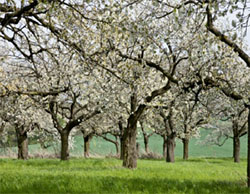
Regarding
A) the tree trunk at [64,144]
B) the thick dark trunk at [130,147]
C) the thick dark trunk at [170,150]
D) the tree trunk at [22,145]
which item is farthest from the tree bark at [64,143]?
the thick dark trunk at [170,150]

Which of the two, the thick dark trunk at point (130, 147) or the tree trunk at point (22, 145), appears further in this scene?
the tree trunk at point (22, 145)

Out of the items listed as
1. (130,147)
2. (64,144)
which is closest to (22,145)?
(64,144)

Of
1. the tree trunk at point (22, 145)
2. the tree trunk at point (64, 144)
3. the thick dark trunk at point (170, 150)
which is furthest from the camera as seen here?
the tree trunk at point (22, 145)

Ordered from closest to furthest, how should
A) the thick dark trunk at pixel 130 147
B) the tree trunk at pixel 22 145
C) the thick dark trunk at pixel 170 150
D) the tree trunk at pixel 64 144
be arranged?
the thick dark trunk at pixel 130 147 < the tree trunk at pixel 64 144 < the thick dark trunk at pixel 170 150 < the tree trunk at pixel 22 145

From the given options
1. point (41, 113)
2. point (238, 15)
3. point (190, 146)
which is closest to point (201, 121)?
point (41, 113)

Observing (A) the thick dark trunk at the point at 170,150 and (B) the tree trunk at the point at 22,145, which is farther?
(B) the tree trunk at the point at 22,145

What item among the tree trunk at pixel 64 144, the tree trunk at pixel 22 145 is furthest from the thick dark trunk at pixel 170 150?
the tree trunk at pixel 22 145

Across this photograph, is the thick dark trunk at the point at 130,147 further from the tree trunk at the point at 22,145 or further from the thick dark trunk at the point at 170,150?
the tree trunk at the point at 22,145

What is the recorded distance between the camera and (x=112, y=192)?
8164mm

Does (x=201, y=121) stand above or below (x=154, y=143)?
above

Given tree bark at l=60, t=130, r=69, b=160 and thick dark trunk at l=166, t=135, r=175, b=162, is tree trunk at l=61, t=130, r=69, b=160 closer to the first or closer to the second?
tree bark at l=60, t=130, r=69, b=160

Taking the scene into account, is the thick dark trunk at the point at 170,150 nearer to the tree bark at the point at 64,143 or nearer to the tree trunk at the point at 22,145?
the tree bark at the point at 64,143

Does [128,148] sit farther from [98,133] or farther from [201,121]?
[98,133]

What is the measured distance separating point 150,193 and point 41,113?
76.4 ft
